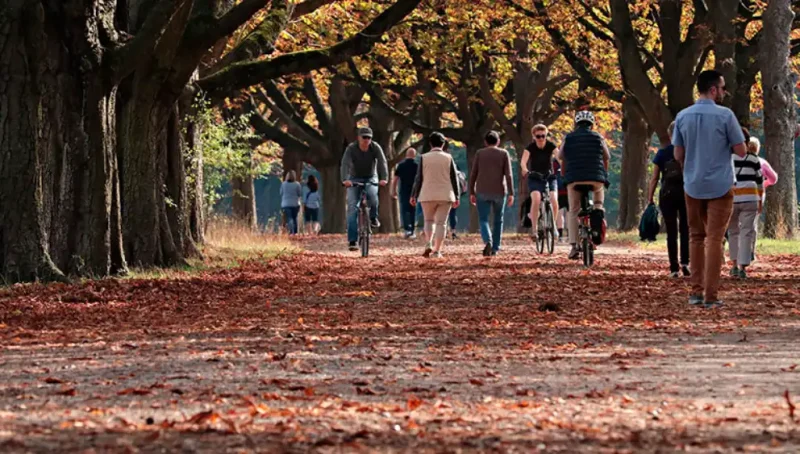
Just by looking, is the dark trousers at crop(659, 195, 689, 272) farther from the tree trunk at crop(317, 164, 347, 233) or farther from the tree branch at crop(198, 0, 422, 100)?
the tree trunk at crop(317, 164, 347, 233)

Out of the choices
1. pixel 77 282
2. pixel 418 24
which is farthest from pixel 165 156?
pixel 418 24

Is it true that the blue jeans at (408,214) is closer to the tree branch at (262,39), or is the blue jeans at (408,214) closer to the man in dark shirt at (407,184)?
the man in dark shirt at (407,184)

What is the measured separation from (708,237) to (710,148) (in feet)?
2.41

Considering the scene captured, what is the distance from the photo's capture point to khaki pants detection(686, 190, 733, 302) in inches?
521

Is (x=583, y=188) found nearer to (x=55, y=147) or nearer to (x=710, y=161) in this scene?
(x=55, y=147)

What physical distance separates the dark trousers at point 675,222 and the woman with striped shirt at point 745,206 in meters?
0.52

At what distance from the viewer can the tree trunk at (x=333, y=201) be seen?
1847 inches

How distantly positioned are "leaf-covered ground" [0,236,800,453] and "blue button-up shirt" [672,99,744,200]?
100cm

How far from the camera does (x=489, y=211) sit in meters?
24.5

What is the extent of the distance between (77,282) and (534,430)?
10.4 meters

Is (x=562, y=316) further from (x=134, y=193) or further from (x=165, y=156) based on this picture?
(x=165, y=156)

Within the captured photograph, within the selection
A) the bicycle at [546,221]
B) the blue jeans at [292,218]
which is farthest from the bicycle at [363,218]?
the blue jeans at [292,218]

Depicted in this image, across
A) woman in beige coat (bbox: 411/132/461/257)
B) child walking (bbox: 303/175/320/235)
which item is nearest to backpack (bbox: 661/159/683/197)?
woman in beige coat (bbox: 411/132/461/257)

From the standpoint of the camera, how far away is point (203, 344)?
406 inches
